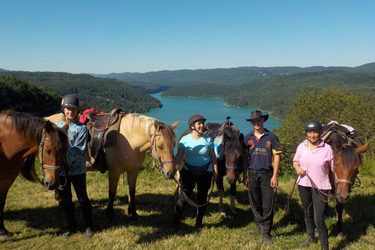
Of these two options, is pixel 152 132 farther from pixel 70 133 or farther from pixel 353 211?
pixel 353 211

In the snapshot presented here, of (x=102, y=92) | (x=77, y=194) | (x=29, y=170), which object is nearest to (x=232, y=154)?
(x=77, y=194)

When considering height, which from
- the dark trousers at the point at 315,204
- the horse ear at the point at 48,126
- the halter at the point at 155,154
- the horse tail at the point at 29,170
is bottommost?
the dark trousers at the point at 315,204

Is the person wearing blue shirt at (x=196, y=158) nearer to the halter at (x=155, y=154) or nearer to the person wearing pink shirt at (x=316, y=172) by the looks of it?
the halter at (x=155, y=154)

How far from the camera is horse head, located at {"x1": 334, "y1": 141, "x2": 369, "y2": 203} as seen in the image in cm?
306

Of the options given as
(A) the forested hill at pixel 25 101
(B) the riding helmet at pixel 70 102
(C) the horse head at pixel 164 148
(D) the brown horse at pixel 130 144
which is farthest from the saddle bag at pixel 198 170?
(A) the forested hill at pixel 25 101

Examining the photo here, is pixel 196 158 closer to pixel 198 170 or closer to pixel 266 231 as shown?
pixel 198 170

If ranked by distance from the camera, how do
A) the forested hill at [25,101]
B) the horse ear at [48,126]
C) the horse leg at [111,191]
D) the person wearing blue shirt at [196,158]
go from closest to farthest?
the horse ear at [48,126], the person wearing blue shirt at [196,158], the horse leg at [111,191], the forested hill at [25,101]

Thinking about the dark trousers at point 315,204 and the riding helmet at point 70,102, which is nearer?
the dark trousers at point 315,204

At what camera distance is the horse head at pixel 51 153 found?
294 centimetres

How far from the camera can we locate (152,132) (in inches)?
150

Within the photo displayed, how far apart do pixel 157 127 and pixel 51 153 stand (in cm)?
147

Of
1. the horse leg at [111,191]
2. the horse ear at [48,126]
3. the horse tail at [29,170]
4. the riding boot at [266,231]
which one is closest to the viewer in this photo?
the horse ear at [48,126]

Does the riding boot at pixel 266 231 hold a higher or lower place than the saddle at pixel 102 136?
lower

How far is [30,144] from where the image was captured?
3.15 metres
